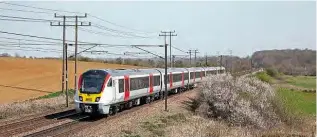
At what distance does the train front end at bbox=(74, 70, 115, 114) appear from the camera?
2383 centimetres

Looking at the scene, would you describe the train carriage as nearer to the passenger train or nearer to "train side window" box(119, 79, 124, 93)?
the passenger train

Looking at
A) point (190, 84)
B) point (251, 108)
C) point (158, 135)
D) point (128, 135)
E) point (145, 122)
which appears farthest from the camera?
point (190, 84)

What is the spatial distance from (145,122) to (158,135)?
8.84 feet

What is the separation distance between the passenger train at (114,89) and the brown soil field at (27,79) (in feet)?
39.5

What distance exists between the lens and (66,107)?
31719mm

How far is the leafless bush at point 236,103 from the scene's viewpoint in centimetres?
3257

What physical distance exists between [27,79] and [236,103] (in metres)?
29.7

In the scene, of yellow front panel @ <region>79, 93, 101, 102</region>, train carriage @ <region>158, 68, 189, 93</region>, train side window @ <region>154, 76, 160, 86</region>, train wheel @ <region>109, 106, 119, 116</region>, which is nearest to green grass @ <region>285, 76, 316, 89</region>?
train carriage @ <region>158, 68, 189, 93</region>

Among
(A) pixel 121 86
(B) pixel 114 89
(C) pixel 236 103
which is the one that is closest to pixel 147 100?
(C) pixel 236 103

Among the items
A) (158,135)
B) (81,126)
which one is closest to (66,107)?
(81,126)

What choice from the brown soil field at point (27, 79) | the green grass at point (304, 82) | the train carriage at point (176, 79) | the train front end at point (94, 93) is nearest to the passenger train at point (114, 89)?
the train front end at point (94, 93)

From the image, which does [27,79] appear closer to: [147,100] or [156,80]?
[156,80]

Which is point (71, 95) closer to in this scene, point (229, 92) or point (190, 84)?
point (229, 92)

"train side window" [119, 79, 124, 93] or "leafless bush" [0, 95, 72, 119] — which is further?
"leafless bush" [0, 95, 72, 119]
